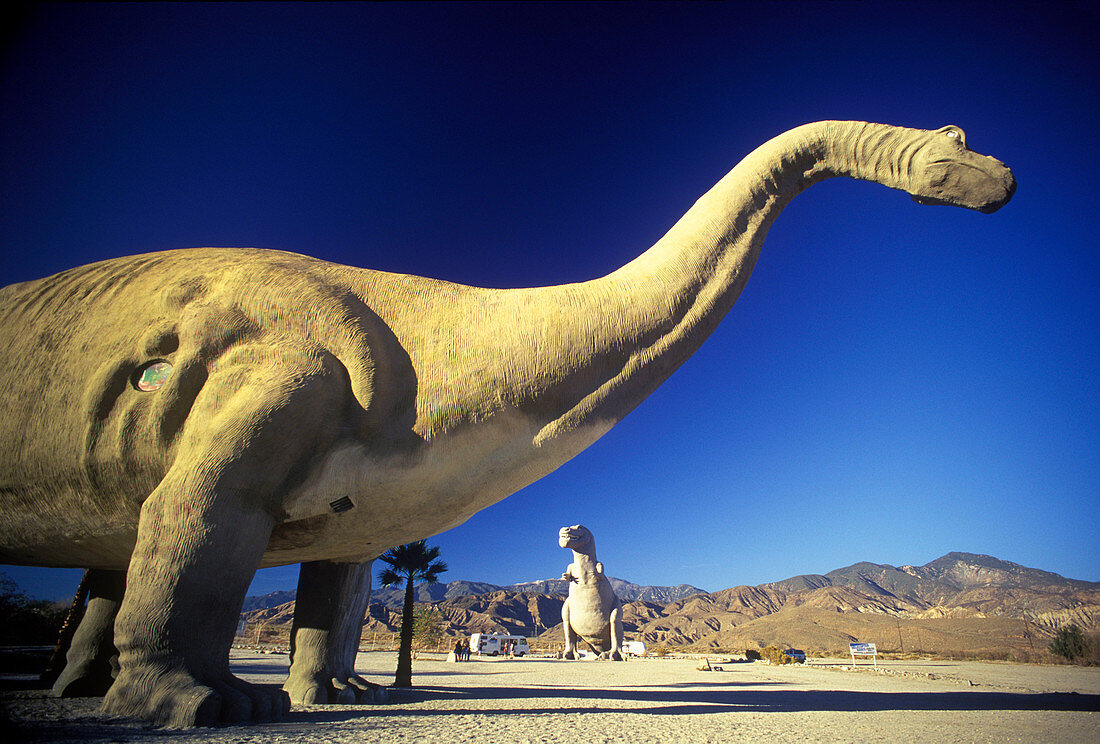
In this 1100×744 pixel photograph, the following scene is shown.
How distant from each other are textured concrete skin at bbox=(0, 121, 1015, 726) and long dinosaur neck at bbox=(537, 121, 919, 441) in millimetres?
18

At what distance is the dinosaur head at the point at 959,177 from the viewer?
461 cm

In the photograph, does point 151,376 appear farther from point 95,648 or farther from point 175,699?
point 95,648

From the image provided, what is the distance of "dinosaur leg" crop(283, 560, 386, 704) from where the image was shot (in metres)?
4.82

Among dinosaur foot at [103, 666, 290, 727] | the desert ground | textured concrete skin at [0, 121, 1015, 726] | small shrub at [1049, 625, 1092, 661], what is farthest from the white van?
dinosaur foot at [103, 666, 290, 727]

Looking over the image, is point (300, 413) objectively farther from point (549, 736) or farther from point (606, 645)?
point (606, 645)

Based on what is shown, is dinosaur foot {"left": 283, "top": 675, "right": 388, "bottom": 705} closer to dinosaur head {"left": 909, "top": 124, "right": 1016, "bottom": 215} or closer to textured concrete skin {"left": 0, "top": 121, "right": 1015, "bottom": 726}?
textured concrete skin {"left": 0, "top": 121, "right": 1015, "bottom": 726}

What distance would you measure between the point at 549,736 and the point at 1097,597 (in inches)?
3696

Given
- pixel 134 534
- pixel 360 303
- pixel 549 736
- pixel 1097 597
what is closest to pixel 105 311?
pixel 134 534

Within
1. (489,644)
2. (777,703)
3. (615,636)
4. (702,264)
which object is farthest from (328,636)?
(489,644)

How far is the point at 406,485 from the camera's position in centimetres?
389

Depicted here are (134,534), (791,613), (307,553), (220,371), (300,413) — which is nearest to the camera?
(300,413)

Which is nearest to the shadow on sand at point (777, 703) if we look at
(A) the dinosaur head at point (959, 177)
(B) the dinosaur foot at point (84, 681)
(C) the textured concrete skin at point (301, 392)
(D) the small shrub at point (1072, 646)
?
(C) the textured concrete skin at point (301, 392)

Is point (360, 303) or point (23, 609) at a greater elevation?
point (360, 303)

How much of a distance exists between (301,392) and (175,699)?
66.9 inches
